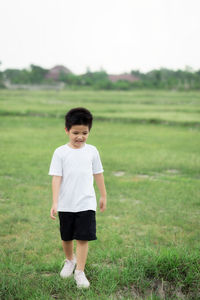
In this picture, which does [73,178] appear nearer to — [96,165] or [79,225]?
[96,165]

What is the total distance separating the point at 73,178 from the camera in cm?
277

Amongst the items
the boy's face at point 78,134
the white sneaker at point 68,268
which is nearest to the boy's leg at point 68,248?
the white sneaker at point 68,268

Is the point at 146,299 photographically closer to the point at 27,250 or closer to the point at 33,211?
the point at 27,250

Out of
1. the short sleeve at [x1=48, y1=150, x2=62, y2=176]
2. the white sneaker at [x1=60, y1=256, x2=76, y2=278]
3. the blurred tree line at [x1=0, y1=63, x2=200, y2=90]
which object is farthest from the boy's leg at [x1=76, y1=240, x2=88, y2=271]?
the blurred tree line at [x1=0, y1=63, x2=200, y2=90]

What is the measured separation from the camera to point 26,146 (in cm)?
1143

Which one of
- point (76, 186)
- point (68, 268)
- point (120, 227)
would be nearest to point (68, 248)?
point (68, 268)

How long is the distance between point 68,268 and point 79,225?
431 mm

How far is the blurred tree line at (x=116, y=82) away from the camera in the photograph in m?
58.1

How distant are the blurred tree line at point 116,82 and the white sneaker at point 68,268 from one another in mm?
55780

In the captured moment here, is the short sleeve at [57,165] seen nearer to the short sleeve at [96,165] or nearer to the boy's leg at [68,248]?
the short sleeve at [96,165]

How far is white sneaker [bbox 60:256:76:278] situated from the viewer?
285 centimetres

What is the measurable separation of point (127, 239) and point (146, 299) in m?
1.55

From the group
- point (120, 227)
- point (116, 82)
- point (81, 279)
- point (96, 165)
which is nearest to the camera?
point (81, 279)

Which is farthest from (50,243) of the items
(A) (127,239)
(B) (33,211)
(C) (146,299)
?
(C) (146,299)
